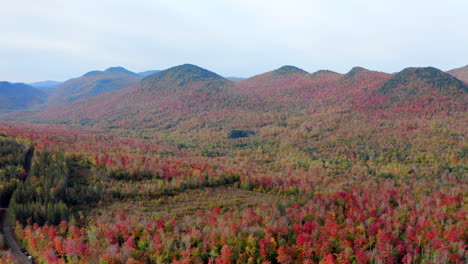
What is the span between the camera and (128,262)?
81.5ft

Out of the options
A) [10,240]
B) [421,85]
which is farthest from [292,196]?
[421,85]

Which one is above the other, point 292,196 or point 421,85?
point 421,85

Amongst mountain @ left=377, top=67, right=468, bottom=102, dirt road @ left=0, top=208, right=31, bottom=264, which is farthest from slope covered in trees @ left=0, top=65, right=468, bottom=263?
mountain @ left=377, top=67, right=468, bottom=102

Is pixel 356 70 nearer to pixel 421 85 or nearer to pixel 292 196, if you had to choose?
pixel 421 85

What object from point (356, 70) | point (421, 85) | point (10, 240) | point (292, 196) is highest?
point (356, 70)

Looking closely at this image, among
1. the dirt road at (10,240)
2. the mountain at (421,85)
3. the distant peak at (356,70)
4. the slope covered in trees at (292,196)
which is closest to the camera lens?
the slope covered in trees at (292,196)

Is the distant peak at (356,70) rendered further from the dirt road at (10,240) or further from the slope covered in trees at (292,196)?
the dirt road at (10,240)

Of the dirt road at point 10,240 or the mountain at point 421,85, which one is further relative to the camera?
the mountain at point 421,85

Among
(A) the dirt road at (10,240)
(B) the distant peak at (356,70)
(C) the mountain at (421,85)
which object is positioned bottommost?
(A) the dirt road at (10,240)

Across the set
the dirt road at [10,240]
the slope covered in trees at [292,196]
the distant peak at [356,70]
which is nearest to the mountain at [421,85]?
the slope covered in trees at [292,196]

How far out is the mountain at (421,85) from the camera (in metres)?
128

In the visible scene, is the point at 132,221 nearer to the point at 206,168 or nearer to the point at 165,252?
the point at 165,252

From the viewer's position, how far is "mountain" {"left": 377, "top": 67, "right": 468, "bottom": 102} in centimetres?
12788

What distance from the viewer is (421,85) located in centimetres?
13800
